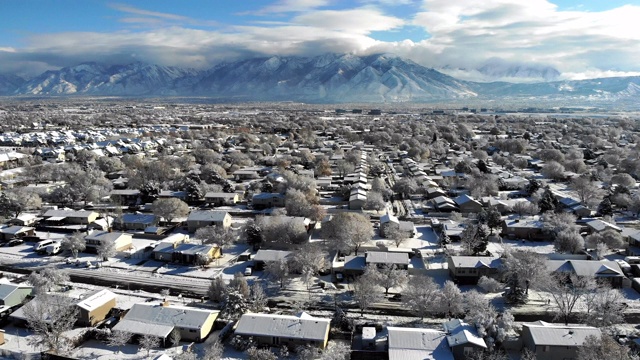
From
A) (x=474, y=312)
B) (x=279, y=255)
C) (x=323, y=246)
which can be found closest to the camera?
(x=474, y=312)

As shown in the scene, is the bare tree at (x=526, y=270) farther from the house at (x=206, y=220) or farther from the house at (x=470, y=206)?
the house at (x=206, y=220)

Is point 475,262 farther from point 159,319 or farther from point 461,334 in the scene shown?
point 159,319

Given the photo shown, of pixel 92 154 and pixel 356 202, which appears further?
pixel 92 154

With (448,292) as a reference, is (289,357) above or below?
below

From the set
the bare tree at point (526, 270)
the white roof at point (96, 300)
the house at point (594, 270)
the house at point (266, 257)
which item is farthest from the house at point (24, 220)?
the house at point (594, 270)

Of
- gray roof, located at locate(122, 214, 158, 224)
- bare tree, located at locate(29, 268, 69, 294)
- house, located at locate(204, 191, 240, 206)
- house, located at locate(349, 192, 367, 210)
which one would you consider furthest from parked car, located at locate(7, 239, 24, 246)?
house, located at locate(349, 192, 367, 210)

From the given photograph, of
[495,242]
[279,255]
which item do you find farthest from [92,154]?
[495,242]

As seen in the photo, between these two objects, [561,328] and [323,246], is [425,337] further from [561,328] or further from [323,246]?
[323,246]
